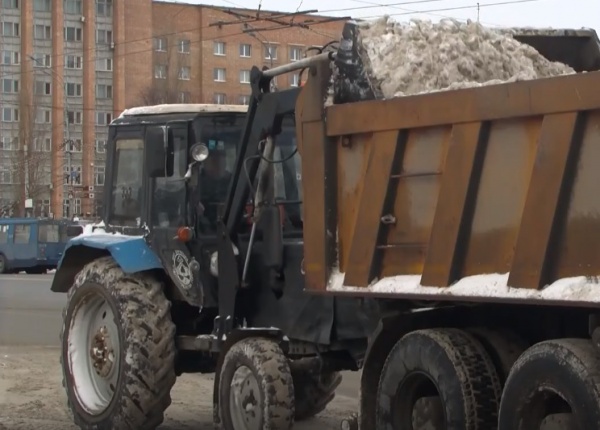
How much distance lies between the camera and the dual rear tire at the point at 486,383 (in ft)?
17.8

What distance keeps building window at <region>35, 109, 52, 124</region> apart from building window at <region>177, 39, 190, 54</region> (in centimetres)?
988

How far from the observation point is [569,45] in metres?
7.96

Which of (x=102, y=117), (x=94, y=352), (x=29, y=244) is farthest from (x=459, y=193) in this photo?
(x=102, y=117)

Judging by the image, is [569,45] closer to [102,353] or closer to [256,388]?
[256,388]

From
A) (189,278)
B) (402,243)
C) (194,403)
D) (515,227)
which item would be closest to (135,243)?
(189,278)

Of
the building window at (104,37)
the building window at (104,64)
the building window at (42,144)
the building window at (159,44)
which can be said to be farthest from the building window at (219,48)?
the building window at (42,144)

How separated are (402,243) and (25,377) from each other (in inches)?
282

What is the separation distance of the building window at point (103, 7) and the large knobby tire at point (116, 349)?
7341 cm

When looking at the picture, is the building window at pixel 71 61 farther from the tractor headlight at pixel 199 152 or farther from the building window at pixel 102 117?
the tractor headlight at pixel 199 152

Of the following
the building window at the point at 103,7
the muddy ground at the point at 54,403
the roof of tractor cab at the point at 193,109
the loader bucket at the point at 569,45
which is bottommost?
the muddy ground at the point at 54,403

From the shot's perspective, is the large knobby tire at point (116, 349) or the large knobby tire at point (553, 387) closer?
the large knobby tire at point (553, 387)

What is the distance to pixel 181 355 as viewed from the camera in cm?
926

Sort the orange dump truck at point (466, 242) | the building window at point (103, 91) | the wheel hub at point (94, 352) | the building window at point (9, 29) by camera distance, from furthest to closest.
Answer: the building window at point (103, 91)
the building window at point (9, 29)
the wheel hub at point (94, 352)
the orange dump truck at point (466, 242)

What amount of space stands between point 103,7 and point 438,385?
7757 cm
